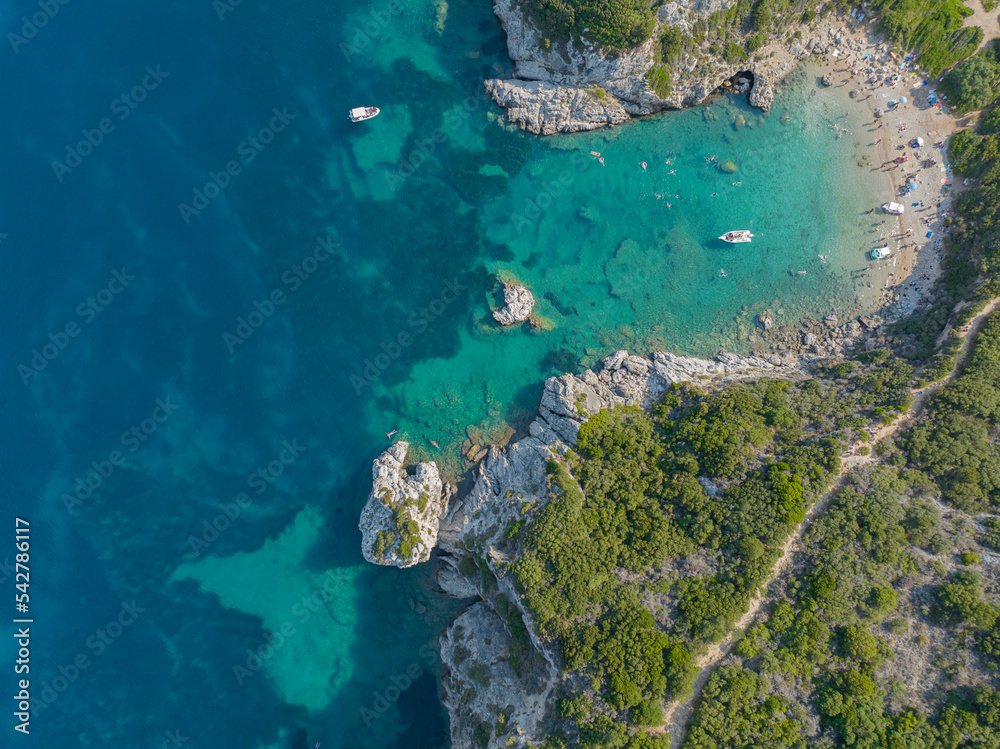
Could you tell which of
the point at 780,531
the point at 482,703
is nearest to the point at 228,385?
the point at 482,703

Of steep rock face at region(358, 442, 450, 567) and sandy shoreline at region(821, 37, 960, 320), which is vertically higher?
sandy shoreline at region(821, 37, 960, 320)

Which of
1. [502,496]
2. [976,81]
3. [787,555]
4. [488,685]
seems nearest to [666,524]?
[787,555]

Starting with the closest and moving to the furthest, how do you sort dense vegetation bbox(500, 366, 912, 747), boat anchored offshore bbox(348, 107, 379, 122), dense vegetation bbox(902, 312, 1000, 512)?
dense vegetation bbox(500, 366, 912, 747)
dense vegetation bbox(902, 312, 1000, 512)
boat anchored offshore bbox(348, 107, 379, 122)

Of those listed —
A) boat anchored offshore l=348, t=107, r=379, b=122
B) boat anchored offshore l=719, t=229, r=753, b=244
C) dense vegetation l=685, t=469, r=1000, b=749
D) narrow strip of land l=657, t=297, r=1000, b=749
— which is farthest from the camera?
boat anchored offshore l=348, t=107, r=379, b=122

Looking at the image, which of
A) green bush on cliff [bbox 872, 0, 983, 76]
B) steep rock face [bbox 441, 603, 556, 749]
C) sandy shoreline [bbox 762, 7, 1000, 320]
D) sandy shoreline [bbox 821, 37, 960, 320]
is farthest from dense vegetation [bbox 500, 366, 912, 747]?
green bush on cliff [bbox 872, 0, 983, 76]

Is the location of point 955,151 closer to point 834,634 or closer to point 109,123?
point 834,634

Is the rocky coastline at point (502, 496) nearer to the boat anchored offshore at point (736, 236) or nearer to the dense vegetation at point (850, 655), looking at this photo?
the boat anchored offshore at point (736, 236)

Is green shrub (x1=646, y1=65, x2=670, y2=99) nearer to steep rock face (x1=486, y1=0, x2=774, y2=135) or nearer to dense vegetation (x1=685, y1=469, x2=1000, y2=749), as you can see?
steep rock face (x1=486, y1=0, x2=774, y2=135)

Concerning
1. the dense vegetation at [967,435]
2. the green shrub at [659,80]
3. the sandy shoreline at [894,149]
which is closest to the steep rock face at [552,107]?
the green shrub at [659,80]
